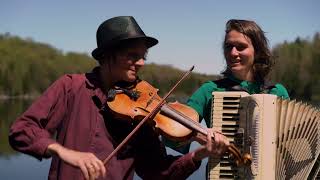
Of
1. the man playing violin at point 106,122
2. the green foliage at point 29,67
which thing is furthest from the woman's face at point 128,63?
the green foliage at point 29,67

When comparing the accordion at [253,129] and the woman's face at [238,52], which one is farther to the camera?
the woman's face at [238,52]

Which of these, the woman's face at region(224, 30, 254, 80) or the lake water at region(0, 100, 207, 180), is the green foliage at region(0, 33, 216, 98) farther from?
the woman's face at region(224, 30, 254, 80)

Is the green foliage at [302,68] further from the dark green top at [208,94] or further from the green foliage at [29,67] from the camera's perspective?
the dark green top at [208,94]

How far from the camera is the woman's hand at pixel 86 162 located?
6.01 ft

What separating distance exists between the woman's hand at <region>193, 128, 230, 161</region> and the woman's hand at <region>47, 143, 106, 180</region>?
2.09 ft

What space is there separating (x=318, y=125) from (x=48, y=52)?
2353 inches

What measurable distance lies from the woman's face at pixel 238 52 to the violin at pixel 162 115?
533 mm

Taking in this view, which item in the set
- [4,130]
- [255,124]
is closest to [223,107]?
[255,124]

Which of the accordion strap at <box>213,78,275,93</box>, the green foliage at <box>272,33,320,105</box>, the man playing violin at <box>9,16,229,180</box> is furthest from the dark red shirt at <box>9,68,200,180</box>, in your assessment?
the green foliage at <box>272,33,320,105</box>

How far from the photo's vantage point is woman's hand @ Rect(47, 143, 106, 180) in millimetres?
1833

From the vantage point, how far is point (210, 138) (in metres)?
2.34

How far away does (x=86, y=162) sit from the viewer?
73.2 inches

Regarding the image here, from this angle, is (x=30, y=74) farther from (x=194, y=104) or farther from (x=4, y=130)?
(x=194, y=104)

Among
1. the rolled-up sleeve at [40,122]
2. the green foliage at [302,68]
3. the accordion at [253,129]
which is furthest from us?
the green foliage at [302,68]
